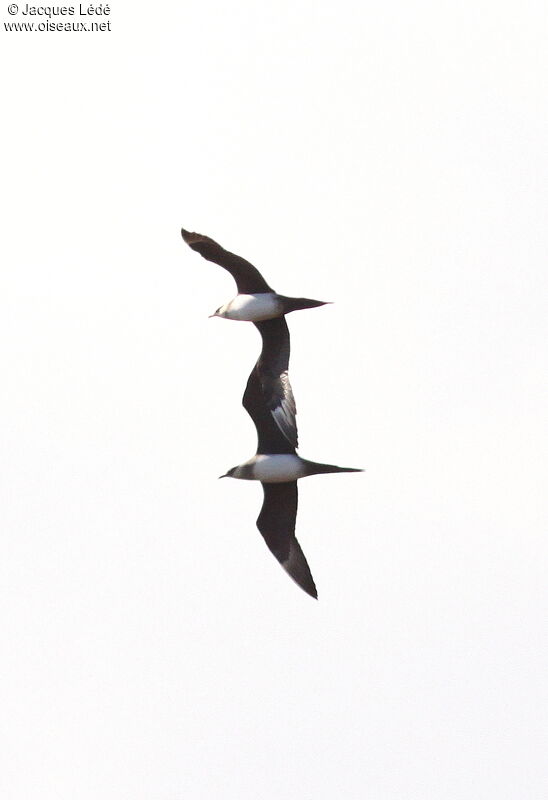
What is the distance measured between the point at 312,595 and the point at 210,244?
5.24 metres

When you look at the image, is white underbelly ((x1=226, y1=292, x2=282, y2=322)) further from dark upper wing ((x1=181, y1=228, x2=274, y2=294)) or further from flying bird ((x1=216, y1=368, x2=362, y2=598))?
flying bird ((x1=216, y1=368, x2=362, y2=598))

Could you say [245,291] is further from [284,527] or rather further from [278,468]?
[284,527]

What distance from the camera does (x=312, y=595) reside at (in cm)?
3762

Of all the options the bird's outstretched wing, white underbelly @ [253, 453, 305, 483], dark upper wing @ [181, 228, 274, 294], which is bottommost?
white underbelly @ [253, 453, 305, 483]

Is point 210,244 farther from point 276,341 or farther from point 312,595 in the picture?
point 312,595

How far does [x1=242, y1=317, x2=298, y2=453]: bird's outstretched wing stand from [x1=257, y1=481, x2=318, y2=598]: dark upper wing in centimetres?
75

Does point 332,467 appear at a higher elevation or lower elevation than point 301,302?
lower

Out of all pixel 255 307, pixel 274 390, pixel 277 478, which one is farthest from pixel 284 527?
pixel 255 307

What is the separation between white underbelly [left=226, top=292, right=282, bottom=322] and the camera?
1484 inches

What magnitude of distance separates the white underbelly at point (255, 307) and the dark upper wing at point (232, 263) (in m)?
0.13

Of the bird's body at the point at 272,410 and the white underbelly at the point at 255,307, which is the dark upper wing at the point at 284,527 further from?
the white underbelly at the point at 255,307

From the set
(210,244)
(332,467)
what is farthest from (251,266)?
(332,467)

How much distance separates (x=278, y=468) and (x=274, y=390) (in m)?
1.20

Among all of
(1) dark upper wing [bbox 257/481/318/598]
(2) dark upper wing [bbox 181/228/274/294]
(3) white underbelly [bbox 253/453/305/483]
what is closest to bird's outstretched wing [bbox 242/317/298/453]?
(3) white underbelly [bbox 253/453/305/483]
